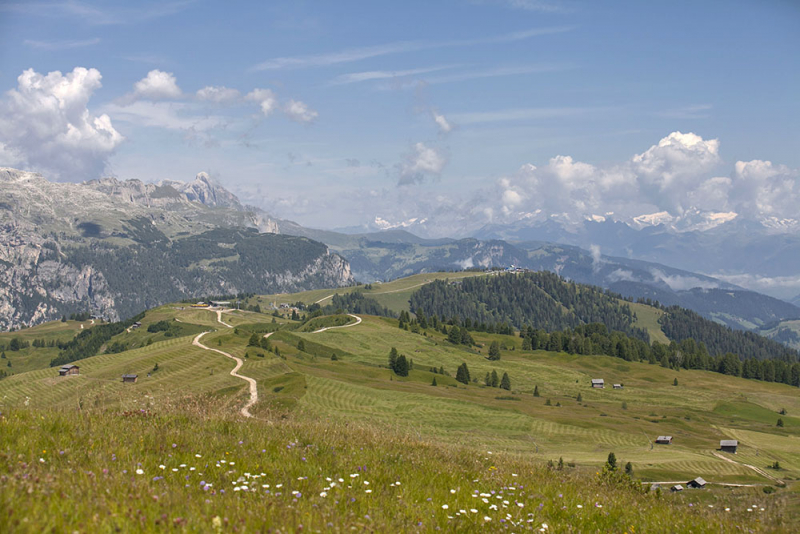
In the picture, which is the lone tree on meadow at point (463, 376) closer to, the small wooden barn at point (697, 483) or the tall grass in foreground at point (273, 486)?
the small wooden barn at point (697, 483)

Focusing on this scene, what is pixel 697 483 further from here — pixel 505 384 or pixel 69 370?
pixel 69 370

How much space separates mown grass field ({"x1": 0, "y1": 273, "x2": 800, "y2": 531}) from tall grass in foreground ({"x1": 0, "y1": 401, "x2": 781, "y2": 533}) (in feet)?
0.31

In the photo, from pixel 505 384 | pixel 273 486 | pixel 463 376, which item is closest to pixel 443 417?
pixel 463 376

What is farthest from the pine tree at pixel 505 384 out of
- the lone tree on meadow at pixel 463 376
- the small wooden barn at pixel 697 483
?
the small wooden barn at pixel 697 483

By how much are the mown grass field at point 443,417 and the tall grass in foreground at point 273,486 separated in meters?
0.09

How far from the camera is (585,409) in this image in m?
145

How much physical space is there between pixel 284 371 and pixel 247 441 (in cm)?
10655

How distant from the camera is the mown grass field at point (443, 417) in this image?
35.6 ft

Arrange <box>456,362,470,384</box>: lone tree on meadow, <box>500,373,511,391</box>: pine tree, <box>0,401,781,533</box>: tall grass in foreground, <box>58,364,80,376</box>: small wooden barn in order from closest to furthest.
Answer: <box>0,401,781,533</box>: tall grass in foreground, <box>58,364,80,376</box>: small wooden barn, <box>456,362,470,384</box>: lone tree on meadow, <box>500,373,511,391</box>: pine tree

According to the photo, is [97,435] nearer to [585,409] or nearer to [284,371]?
[284,371]

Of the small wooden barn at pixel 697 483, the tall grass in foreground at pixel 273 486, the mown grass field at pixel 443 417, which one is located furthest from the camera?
the small wooden barn at pixel 697 483

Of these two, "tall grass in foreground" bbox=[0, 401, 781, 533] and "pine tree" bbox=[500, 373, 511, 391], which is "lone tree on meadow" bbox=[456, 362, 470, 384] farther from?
"tall grass in foreground" bbox=[0, 401, 781, 533]

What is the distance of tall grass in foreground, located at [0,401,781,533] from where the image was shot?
22.9 feet

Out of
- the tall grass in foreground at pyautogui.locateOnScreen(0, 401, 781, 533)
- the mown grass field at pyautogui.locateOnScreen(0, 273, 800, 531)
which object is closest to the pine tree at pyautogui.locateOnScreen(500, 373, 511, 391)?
the mown grass field at pyautogui.locateOnScreen(0, 273, 800, 531)
